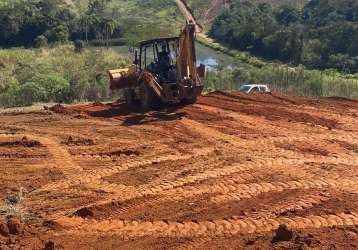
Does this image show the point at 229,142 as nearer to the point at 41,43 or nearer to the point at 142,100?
the point at 142,100

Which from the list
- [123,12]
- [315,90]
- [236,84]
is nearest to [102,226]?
[315,90]

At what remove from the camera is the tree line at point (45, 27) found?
207 feet

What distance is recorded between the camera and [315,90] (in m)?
24.5

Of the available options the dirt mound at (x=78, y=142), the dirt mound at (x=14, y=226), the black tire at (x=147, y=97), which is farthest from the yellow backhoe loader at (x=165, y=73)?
the dirt mound at (x=14, y=226)

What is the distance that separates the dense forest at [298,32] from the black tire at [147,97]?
96.1ft

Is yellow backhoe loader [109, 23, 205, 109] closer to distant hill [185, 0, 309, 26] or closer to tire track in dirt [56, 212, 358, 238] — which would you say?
tire track in dirt [56, 212, 358, 238]

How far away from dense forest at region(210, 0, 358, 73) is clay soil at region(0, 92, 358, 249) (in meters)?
31.7

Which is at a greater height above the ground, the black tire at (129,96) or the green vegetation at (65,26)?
the green vegetation at (65,26)

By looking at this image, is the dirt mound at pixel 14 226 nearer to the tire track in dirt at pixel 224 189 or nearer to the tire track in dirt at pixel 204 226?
the tire track in dirt at pixel 204 226

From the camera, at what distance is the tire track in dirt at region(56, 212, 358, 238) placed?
24.2 ft

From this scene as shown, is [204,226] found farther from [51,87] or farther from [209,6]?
[209,6]

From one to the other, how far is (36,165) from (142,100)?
723cm

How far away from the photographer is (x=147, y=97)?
58.8 ft

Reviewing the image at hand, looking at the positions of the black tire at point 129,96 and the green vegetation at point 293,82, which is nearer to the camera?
the black tire at point 129,96
